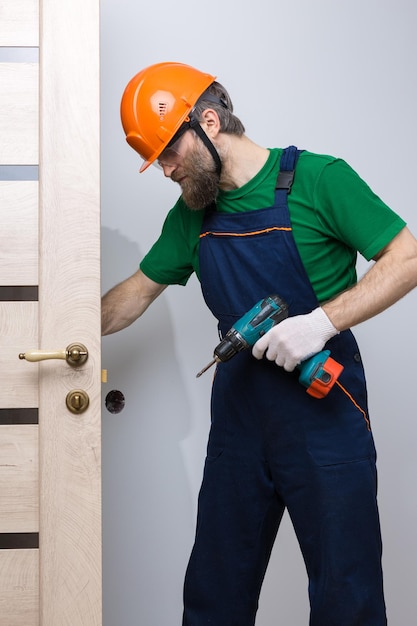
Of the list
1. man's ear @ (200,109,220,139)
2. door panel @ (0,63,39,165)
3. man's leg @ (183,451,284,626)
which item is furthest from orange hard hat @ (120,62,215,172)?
man's leg @ (183,451,284,626)

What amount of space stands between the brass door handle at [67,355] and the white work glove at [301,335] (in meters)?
0.40

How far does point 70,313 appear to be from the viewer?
5.42 ft

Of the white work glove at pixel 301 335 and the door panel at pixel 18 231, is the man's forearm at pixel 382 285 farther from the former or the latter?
the door panel at pixel 18 231

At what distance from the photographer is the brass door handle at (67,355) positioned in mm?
1609

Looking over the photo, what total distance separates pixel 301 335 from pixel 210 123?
533 mm

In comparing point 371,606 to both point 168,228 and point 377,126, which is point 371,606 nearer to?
point 168,228

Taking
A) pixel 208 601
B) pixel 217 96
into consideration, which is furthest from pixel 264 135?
pixel 208 601

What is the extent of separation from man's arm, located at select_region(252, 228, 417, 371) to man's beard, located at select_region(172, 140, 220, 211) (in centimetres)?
35

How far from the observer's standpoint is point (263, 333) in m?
1.61

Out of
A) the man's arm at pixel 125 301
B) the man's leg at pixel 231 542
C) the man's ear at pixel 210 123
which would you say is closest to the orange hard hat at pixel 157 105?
the man's ear at pixel 210 123

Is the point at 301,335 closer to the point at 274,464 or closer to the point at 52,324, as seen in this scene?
the point at 274,464

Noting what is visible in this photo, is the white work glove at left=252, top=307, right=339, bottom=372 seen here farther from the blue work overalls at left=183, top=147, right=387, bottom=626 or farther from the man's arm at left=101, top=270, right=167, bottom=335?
the man's arm at left=101, top=270, right=167, bottom=335

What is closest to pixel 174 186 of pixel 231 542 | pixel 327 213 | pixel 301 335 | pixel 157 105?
pixel 157 105

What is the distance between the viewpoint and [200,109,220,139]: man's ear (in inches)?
66.9
